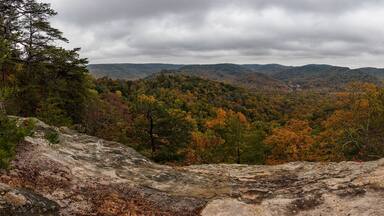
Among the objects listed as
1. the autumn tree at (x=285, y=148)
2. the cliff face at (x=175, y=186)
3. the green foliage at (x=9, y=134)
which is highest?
the green foliage at (x=9, y=134)

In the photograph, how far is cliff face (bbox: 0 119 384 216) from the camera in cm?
1326

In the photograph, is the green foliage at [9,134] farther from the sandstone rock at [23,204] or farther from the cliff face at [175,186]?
the sandstone rock at [23,204]

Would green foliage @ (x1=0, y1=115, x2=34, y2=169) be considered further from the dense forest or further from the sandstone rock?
the dense forest

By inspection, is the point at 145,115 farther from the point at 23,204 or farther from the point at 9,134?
the point at 23,204

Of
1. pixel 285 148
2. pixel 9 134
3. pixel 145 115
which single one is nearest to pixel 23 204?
pixel 9 134

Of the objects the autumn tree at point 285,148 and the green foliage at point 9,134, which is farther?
the autumn tree at point 285,148

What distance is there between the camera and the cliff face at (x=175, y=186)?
1326 centimetres

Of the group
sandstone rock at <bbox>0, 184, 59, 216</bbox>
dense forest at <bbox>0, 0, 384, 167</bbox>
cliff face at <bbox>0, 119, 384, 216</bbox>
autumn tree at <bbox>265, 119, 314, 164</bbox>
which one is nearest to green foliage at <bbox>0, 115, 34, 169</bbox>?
cliff face at <bbox>0, 119, 384, 216</bbox>

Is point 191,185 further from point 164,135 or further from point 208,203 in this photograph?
point 164,135

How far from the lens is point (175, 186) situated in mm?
16562

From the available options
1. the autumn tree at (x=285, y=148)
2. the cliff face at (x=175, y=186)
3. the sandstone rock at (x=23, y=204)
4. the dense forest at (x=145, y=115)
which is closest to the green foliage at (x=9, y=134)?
the cliff face at (x=175, y=186)

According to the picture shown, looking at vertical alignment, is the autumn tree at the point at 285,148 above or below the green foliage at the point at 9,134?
below

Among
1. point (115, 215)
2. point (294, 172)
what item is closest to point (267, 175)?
point (294, 172)

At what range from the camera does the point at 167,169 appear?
752 inches
